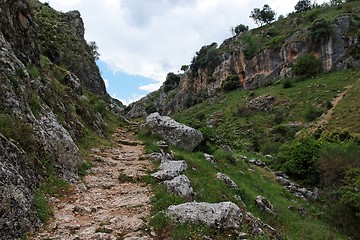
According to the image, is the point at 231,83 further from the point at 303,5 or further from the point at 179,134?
the point at 179,134

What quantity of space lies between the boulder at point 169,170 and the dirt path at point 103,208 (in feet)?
2.36

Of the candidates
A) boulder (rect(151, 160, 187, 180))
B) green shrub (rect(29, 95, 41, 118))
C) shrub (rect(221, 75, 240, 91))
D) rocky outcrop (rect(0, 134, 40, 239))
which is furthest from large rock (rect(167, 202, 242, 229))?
shrub (rect(221, 75, 240, 91))

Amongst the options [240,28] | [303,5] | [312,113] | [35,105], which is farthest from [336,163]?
[240,28]

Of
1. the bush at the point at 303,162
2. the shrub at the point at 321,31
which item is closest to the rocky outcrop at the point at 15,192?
the bush at the point at 303,162

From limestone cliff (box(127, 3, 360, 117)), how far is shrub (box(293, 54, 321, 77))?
76.3 inches

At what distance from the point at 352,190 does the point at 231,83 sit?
6991cm

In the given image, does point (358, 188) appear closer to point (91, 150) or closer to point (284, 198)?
point (284, 198)

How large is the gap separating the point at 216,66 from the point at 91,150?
8674 cm

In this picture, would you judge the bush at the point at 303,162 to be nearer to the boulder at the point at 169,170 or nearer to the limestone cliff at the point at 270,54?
the boulder at the point at 169,170

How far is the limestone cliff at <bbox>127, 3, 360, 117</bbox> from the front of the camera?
2825 inches

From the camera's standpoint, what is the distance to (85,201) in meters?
9.90

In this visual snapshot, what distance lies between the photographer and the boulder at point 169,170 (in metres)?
12.3

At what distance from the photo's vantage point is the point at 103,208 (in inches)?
375

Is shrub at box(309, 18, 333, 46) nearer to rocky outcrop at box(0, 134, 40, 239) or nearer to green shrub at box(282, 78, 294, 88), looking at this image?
green shrub at box(282, 78, 294, 88)
